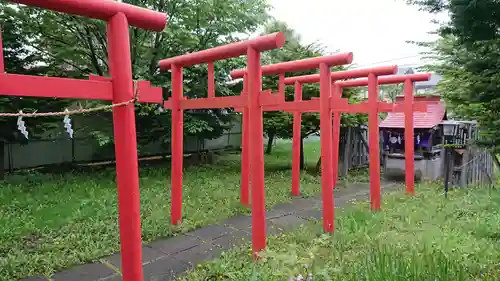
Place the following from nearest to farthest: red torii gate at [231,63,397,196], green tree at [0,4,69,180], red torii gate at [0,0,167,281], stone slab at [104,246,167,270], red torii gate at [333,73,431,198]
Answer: red torii gate at [0,0,167,281], stone slab at [104,246,167,270], red torii gate at [231,63,397,196], red torii gate at [333,73,431,198], green tree at [0,4,69,180]

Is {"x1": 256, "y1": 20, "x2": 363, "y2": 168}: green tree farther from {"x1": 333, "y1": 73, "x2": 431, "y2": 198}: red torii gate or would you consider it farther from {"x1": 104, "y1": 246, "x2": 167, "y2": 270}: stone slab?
{"x1": 104, "y1": 246, "x2": 167, "y2": 270}: stone slab

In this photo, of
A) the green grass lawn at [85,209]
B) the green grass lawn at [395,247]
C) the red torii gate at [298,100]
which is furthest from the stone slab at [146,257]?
the red torii gate at [298,100]

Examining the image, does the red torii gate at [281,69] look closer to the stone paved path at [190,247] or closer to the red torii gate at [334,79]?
the red torii gate at [334,79]

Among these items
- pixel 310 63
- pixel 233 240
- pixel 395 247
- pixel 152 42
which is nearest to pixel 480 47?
pixel 310 63

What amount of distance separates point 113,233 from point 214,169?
5680 millimetres

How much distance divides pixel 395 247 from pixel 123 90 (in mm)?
2802

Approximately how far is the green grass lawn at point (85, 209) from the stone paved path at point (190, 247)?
0.68 ft

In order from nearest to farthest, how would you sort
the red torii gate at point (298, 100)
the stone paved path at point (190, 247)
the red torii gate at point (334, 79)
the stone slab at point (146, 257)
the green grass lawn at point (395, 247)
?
the green grass lawn at point (395, 247) < the stone paved path at point (190, 247) < the stone slab at point (146, 257) < the red torii gate at point (298, 100) < the red torii gate at point (334, 79)

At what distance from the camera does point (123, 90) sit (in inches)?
112

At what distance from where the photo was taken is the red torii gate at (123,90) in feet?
8.65

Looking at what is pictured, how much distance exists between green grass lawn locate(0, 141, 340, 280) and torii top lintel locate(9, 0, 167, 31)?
8.68 ft

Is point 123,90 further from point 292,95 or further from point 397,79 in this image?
point 292,95

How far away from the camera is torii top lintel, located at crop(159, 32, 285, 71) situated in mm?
3693

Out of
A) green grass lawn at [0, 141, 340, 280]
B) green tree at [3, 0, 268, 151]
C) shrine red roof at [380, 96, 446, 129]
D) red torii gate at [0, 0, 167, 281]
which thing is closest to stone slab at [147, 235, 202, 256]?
green grass lawn at [0, 141, 340, 280]
